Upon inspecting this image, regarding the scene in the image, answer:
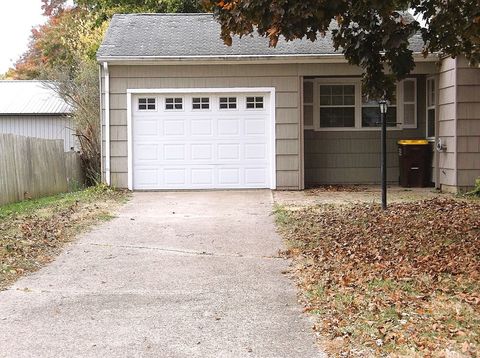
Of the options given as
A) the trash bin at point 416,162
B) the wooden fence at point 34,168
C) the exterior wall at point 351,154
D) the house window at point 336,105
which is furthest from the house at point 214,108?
the wooden fence at point 34,168

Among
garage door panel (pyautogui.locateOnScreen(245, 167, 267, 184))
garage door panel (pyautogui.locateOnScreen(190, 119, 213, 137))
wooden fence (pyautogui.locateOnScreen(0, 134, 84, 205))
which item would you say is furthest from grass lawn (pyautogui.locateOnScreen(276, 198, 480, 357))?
wooden fence (pyautogui.locateOnScreen(0, 134, 84, 205))

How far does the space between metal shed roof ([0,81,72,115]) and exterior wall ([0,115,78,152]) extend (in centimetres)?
25

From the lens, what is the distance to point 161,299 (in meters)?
6.41

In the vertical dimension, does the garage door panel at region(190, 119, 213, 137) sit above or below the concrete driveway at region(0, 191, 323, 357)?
above

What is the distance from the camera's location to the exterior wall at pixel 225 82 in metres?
15.1

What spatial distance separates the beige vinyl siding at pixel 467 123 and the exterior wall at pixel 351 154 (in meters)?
2.30

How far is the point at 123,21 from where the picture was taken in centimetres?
1719

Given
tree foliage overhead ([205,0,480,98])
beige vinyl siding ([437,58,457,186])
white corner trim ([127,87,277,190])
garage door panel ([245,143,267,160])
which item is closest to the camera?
tree foliage overhead ([205,0,480,98])

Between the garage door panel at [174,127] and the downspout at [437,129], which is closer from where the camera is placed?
the downspout at [437,129]

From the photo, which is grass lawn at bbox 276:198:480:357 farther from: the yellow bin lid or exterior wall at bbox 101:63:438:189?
the yellow bin lid

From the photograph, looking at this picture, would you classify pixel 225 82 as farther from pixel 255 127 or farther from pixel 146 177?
pixel 146 177

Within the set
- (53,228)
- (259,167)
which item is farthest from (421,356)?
(259,167)

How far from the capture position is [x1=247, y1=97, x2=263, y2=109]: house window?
607 inches

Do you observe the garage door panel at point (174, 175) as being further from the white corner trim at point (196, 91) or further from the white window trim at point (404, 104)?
the white window trim at point (404, 104)
